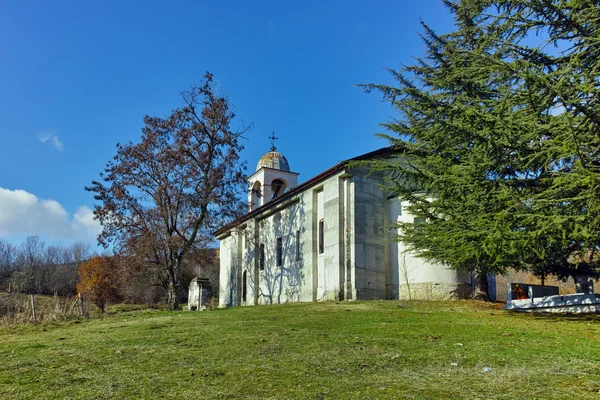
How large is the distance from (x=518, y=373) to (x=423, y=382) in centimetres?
123

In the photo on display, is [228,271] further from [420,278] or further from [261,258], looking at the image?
[420,278]

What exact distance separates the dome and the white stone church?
2748 mm

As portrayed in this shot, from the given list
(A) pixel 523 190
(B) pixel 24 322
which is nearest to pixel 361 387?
(A) pixel 523 190

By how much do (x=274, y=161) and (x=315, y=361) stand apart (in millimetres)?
24438

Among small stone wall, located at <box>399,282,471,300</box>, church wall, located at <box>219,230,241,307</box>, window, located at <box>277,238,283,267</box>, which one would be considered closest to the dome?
church wall, located at <box>219,230,241,307</box>

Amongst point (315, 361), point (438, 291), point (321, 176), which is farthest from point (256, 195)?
point (315, 361)

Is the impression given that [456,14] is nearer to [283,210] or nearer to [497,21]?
[497,21]

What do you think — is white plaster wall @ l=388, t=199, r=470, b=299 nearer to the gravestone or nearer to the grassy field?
the grassy field

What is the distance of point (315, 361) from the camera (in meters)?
6.22

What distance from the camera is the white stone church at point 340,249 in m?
18.5

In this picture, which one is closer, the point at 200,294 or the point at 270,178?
the point at 200,294

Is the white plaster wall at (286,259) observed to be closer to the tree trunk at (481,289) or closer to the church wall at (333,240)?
the church wall at (333,240)

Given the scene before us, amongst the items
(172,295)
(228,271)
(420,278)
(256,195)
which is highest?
(256,195)

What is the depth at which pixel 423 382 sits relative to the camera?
5.07m
